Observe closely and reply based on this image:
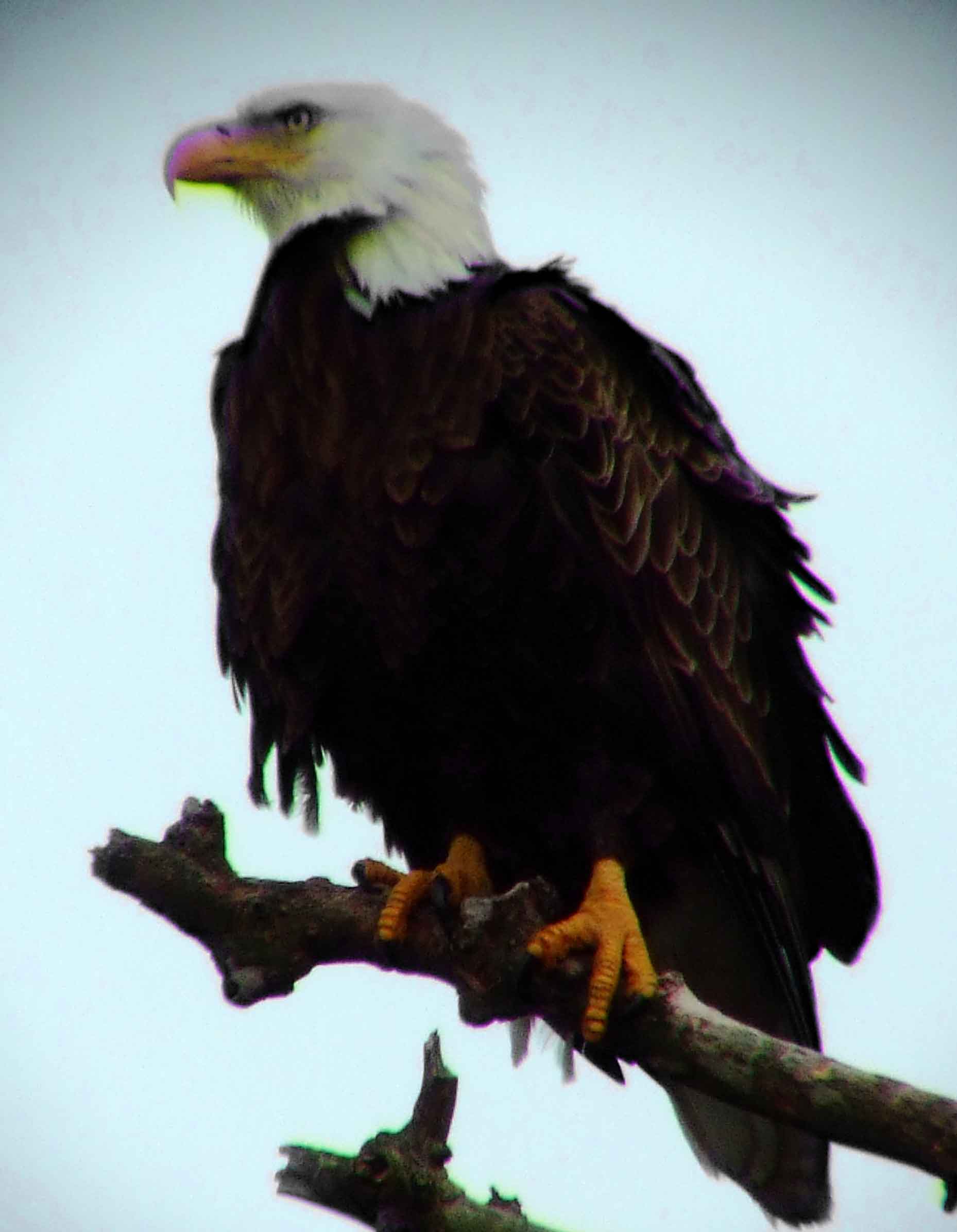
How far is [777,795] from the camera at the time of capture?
3955 millimetres

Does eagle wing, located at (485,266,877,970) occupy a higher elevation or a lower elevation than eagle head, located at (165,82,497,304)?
lower

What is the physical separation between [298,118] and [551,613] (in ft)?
5.46

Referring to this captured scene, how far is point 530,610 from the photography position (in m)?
3.77

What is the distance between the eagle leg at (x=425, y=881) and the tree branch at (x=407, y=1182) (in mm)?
501

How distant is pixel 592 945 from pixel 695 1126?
3.41 ft

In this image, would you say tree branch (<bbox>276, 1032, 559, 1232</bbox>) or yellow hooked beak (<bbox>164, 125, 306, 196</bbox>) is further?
yellow hooked beak (<bbox>164, 125, 306, 196</bbox>)

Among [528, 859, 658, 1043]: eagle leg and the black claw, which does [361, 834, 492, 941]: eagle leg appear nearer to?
the black claw

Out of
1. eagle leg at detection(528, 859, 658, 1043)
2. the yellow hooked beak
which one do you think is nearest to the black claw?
eagle leg at detection(528, 859, 658, 1043)

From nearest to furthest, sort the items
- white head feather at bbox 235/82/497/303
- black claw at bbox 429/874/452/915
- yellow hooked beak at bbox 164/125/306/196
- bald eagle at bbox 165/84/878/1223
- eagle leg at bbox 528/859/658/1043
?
eagle leg at bbox 528/859/658/1043, black claw at bbox 429/874/452/915, bald eagle at bbox 165/84/878/1223, white head feather at bbox 235/82/497/303, yellow hooked beak at bbox 164/125/306/196

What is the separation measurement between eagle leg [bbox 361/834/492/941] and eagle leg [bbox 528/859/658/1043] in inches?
12.8

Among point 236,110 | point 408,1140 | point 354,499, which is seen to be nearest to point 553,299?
point 354,499

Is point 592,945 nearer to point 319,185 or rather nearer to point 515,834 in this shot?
point 515,834

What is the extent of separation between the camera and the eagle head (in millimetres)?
4180

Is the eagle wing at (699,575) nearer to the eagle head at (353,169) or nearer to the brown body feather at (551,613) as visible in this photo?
the brown body feather at (551,613)
